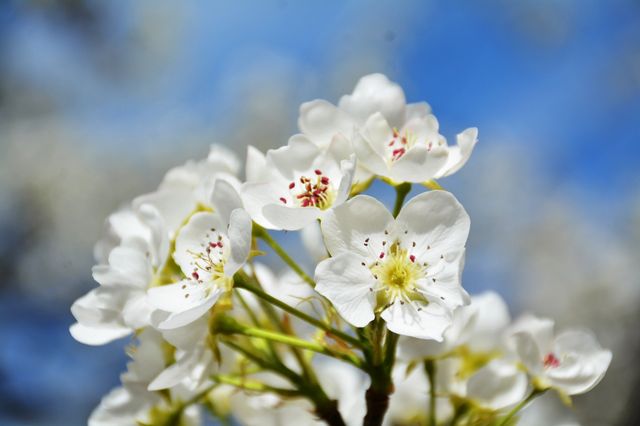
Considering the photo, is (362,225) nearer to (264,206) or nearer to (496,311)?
(264,206)

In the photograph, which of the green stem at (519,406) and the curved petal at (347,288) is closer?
the curved petal at (347,288)

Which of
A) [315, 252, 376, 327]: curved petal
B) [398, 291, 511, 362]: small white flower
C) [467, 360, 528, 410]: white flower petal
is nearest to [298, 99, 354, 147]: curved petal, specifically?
[315, 252, 376, 327]: curved petal

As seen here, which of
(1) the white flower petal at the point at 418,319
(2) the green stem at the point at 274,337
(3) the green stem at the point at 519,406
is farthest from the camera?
(3) the green stem at the point at 519,406

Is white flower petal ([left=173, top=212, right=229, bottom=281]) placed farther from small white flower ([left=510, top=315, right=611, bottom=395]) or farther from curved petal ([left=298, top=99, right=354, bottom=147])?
small white flower ([left=510, top=315, right=611, bottom=395])

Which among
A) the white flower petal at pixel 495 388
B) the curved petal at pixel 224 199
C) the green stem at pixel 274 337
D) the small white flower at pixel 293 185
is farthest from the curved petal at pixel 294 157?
the white flower petal at pixel 495 388

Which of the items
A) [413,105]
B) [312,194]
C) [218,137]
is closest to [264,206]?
[312,194]

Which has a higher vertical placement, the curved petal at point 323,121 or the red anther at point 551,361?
the curved petal at point 323,121

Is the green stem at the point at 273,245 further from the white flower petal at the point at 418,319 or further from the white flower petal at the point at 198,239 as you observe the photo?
the white flower petal at the point at 418,319
